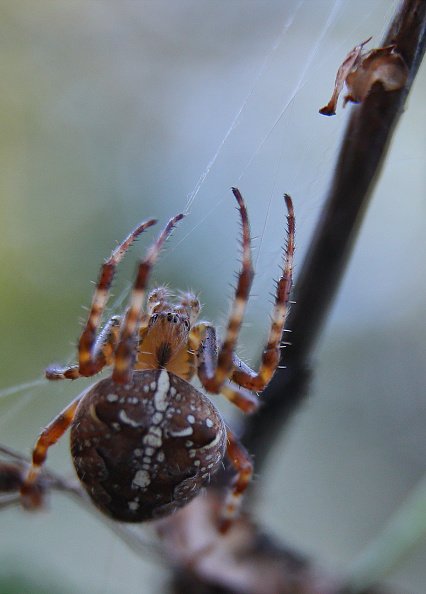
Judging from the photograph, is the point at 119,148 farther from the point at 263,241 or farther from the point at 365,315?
the point at 263,241

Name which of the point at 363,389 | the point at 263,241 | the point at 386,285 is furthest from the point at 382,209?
the point at 263,241

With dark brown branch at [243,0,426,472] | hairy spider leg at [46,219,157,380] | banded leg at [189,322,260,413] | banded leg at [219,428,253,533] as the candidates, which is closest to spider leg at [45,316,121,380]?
hairy spider leg at [46,219,157,380]

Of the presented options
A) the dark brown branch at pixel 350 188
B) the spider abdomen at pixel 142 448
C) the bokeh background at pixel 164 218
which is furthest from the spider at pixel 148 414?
the bokeh background at pixel 164 218

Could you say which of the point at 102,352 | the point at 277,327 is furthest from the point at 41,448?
the point at 277,327

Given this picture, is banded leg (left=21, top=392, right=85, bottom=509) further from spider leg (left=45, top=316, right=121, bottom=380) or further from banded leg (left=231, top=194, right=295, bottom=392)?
banded leg (left=231, top=194, right=295, bottom=392)

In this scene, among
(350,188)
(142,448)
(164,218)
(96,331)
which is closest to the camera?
(350,188)

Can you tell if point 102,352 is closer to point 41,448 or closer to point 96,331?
point 96,331
